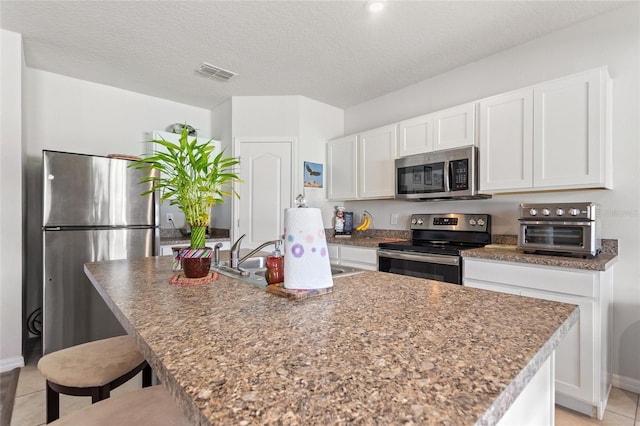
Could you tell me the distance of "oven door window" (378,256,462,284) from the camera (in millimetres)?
2279

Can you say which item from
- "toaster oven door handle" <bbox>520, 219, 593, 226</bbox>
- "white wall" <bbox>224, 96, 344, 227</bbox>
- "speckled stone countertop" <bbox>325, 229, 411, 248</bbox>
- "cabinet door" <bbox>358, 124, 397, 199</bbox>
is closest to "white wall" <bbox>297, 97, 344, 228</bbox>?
"white wall" <bbox>224, 96, 344, 227</bbox>

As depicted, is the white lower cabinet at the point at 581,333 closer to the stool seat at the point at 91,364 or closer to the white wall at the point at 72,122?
the stool seat at the point at 91,364

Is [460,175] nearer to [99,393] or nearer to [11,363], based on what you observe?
[99,393]

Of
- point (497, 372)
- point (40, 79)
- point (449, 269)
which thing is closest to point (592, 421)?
point (449, 269)

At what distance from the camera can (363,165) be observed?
3.42 meters

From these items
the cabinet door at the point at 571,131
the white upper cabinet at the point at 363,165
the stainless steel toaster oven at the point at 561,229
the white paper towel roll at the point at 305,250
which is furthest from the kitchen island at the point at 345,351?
→ the white upper cabinet at the point at 363,165

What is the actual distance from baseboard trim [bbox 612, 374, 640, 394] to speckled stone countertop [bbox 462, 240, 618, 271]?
783mm

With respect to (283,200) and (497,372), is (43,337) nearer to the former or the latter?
(283,200)

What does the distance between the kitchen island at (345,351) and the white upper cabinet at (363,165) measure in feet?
7.27

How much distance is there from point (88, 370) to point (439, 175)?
2.60 m

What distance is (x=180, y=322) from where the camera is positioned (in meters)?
0.80

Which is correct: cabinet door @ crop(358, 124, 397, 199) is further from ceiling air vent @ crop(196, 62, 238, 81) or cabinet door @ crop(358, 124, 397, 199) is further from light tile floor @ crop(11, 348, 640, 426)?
light tile floor @ crop(11, 348, 640, 426)

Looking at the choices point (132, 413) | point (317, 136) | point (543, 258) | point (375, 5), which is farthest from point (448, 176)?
point (132, 413)

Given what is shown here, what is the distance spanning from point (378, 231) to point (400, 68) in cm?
173
